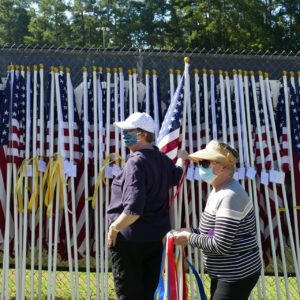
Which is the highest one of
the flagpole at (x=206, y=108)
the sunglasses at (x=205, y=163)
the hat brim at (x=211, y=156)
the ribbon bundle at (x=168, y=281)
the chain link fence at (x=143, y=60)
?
the chain link fence at (x=143, y=60)

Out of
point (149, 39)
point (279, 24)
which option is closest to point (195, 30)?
point (149, 39)

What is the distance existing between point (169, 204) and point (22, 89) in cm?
171

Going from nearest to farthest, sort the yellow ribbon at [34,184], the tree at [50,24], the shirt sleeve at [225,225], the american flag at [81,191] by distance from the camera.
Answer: the shirt sleeve at [225,225] → the yellow ribbon at [34,184] → the american flag at [81,191] → the tree at [50,24]

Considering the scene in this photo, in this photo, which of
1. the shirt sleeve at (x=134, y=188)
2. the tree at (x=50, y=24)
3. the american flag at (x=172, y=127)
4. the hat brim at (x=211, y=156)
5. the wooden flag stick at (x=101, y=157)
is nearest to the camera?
the hat brim at (x=211, y=156)

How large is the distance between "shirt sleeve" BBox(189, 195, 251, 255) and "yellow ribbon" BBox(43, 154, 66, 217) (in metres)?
1.89

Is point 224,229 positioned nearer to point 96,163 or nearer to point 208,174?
point 208,174

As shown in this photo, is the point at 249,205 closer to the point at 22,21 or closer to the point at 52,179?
the point at 52,179

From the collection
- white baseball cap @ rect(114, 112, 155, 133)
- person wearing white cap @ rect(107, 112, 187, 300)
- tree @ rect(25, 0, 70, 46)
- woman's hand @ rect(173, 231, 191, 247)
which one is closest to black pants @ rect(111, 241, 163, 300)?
person wearing white cap @ rect(107, 112, 187, 300)

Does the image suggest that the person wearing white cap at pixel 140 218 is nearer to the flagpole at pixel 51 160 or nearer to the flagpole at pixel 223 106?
the flagpole at pixel 51 160

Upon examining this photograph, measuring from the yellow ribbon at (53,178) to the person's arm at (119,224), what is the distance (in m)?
0.97

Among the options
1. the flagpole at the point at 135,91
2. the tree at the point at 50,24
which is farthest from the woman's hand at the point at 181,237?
the tree at the point at 50,24

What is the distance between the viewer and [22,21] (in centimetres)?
4544

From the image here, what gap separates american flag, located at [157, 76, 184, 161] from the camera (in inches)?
199

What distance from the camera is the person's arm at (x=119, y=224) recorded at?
13.9ft
